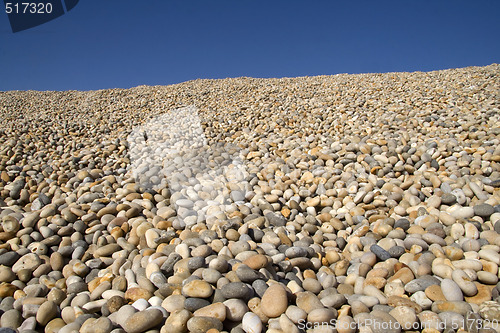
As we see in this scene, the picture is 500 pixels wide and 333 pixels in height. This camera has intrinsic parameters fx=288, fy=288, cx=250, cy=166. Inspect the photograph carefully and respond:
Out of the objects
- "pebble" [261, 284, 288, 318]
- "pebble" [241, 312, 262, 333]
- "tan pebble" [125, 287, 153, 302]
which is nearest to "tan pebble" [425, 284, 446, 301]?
"pebble" [261, 284, 288, 318]

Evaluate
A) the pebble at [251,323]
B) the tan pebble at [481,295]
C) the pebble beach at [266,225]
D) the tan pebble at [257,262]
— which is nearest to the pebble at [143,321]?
the pebble beach at [266,225]

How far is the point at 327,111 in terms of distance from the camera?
15.7 ft

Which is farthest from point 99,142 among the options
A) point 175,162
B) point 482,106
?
point 482,106

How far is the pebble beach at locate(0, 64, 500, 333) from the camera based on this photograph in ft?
4.30

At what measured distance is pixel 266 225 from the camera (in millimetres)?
2139

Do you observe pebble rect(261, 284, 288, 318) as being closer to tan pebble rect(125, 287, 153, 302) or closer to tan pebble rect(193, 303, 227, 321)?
tan pebble rect(193, 303, 227, 321)

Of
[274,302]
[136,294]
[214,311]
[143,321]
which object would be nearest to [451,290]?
[274,302]

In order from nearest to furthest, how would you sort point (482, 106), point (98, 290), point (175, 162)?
point (98, 290) < point (175, 162) < point (482, 106)

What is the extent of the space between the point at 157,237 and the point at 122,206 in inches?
21.4

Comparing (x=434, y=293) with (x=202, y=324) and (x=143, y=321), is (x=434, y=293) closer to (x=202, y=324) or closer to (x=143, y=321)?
(x=202, y=324)

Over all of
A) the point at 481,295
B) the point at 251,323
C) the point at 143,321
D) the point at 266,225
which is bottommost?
the point at 481,295

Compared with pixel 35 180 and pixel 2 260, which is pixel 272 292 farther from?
pixel 35 180

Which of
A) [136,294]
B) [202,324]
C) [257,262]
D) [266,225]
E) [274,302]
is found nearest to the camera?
[202,324]

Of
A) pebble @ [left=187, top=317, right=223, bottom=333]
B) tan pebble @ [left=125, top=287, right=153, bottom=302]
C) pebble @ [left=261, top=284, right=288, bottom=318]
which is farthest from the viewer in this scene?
tan pebble @ [left=125, top=287, right=153, bottom=302]
